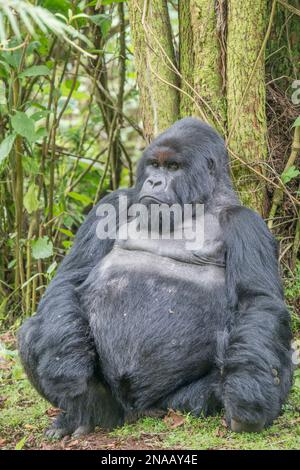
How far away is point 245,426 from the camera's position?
13.0 feet

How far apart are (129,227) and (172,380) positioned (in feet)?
3.00

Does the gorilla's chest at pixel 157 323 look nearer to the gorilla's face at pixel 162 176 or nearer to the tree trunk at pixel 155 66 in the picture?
the gorilla's face at pixel 162 176

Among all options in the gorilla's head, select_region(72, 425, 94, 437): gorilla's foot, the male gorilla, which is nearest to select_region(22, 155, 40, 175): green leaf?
the gorilla's head

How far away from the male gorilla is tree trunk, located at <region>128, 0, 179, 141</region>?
2.72 feet

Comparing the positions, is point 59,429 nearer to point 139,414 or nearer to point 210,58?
point 139,414

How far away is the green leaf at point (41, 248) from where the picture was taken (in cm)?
591

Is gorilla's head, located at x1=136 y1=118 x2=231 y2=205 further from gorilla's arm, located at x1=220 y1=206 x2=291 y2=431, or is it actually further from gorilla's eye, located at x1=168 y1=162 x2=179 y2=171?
gorilla's arm, located at x1=220 y1=206 x2=291 y2=431

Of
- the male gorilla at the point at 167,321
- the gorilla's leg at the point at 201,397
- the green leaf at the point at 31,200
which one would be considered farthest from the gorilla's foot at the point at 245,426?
the green leaf at the point at 31,200

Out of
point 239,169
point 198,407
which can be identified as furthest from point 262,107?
point 198,407

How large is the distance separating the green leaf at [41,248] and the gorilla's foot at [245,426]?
2.38 m

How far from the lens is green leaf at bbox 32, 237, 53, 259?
5.91 metres

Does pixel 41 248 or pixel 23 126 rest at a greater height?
pixel 23 126

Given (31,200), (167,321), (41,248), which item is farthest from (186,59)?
(167,321)

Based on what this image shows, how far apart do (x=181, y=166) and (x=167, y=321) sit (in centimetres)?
87
